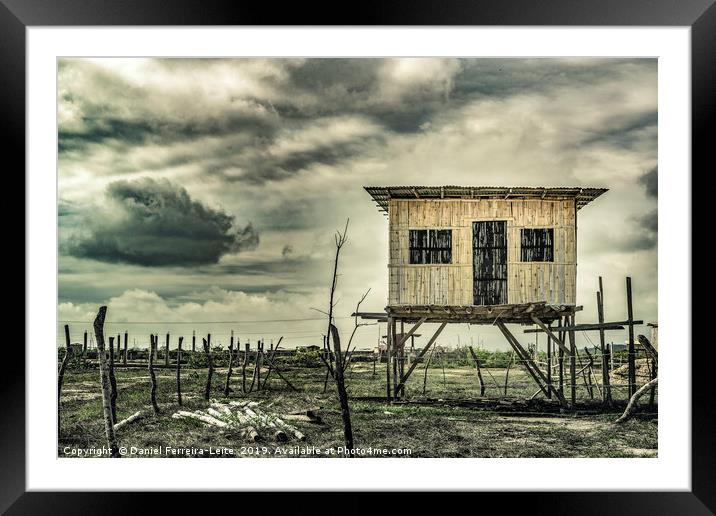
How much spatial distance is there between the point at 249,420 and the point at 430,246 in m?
5.94

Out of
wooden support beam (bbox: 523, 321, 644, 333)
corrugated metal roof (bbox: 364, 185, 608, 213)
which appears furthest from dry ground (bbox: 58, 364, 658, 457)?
corrugated metal roof (bbox: 364, 185, 608, 213)

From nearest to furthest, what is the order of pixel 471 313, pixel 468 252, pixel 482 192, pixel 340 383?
pixel 340 383 < pixel 482 192 < pixel 468 252 < pixel 471 313

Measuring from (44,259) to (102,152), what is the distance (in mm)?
6833

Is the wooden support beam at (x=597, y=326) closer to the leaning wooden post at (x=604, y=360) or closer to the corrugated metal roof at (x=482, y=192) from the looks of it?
the leaning wooden post at (x=604, y=360)

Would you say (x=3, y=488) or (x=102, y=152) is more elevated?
→ (x=102, y=152)

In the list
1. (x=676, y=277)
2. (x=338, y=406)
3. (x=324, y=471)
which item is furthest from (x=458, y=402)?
(x=676, y=277)

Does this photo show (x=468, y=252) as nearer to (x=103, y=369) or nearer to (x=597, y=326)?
(x=597, y=326)

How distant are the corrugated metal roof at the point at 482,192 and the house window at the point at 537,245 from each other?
85 cm

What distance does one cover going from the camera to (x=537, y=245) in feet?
50.8

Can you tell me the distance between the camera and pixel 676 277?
9.05 m

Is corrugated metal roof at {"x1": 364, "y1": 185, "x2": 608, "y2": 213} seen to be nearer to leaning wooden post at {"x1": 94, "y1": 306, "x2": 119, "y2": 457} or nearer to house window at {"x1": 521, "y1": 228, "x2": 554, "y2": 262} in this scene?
house window at {"x1": 521, "y1": 228, "x2": 554, "y2": 262}

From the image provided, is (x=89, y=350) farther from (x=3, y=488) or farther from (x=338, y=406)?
(x=3, y=488)

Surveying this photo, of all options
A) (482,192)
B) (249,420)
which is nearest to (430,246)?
(482,192)

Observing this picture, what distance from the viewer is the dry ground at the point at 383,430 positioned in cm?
1230
